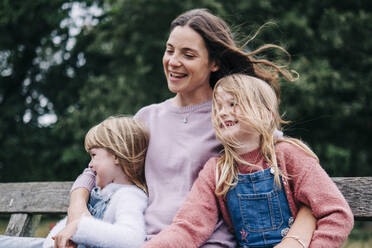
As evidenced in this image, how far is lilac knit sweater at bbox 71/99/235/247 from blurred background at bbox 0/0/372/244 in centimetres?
495

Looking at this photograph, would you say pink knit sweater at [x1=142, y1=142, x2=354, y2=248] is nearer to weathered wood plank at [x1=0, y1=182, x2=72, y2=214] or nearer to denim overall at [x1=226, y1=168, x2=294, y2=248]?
denim overall at [x1=226, y1=168, x2=294, y2=248]

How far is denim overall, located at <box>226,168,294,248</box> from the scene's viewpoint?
179cm

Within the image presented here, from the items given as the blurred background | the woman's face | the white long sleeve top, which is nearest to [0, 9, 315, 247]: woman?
the woman's face

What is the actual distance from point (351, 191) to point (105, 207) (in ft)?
3.92

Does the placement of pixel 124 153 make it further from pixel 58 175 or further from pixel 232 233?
pixel 58 175

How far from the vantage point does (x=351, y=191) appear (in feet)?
6.36

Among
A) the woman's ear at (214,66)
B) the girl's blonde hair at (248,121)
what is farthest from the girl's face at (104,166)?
the woman's ear at (214,66)

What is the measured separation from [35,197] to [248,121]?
1458 millimetres

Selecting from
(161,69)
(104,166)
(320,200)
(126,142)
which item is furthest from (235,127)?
(161,69)

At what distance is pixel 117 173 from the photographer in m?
2.21

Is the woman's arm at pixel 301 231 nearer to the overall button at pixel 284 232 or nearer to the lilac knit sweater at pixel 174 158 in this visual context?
the overall button at pixel 284 232

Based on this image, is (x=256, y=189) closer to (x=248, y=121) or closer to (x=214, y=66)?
(x=248, y=121)

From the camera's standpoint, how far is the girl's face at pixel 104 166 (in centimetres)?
219

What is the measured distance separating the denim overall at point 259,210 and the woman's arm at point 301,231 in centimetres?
6
